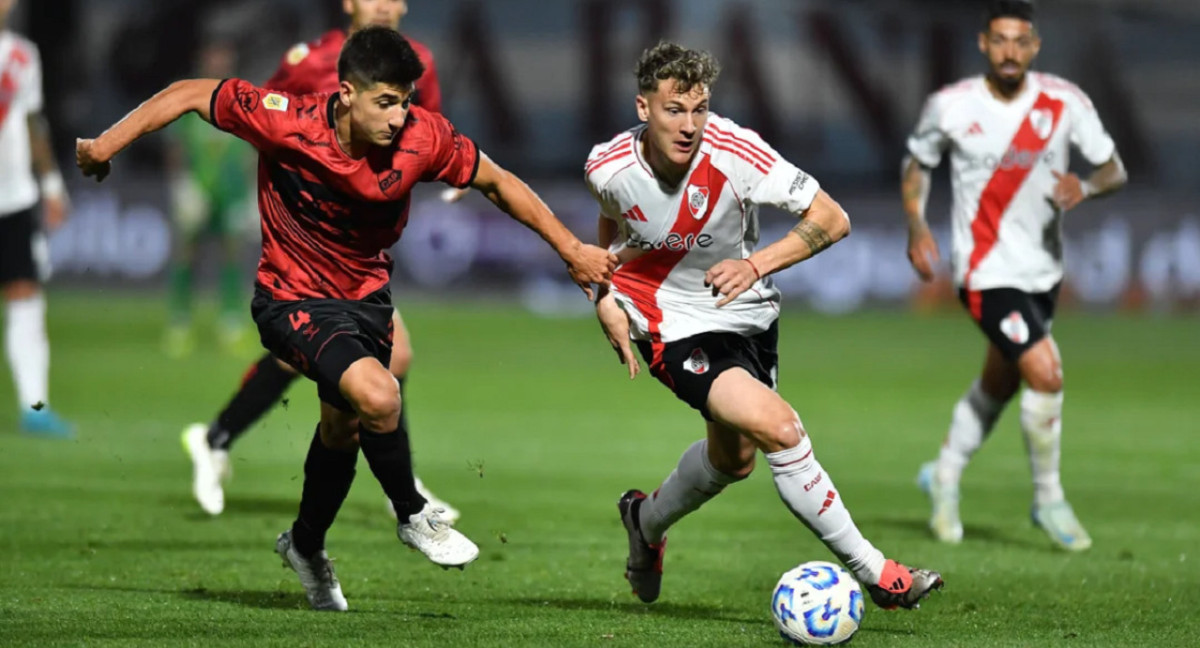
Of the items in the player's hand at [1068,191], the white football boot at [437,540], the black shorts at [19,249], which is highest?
the player's hand at [1068,191]

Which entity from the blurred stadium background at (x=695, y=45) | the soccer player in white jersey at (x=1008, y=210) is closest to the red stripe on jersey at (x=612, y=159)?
the soccer player in white jersey at (x=1008, y=210)

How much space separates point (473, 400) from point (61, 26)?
13769 mm

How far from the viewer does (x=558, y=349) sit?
1803 cm

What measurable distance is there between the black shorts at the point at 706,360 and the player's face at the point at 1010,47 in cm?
233

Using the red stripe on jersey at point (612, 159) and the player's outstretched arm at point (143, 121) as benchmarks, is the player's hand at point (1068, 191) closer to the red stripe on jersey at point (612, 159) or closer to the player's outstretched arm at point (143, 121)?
the red stripe on jersey at point (612, 159)

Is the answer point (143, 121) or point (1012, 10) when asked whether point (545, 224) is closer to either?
point (143, 121)

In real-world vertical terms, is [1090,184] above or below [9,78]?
above

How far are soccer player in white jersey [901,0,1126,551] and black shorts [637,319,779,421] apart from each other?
195 centimetres

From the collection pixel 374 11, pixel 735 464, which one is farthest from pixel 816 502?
pixel 374 11

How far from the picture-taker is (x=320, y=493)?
237 inches

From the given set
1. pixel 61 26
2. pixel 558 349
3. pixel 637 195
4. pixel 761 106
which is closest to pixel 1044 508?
pixel 637 195

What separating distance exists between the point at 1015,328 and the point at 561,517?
2.20 meters

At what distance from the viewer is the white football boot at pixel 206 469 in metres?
8.16

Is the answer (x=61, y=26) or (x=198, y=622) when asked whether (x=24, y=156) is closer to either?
(x=198, y=622)
